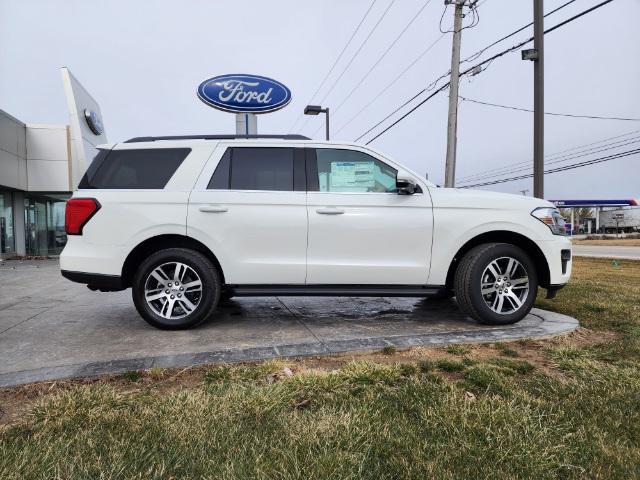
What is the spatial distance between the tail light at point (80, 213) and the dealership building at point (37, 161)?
15892mm

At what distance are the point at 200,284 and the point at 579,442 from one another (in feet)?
10.8

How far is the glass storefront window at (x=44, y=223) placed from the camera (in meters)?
20.5

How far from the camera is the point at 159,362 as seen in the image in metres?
3.37

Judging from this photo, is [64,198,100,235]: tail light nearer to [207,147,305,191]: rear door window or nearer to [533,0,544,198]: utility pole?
[207,147,305,191]: rear door window

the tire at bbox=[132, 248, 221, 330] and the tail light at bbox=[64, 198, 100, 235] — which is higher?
the tail light at bbox=[64, 198, 100, 235]

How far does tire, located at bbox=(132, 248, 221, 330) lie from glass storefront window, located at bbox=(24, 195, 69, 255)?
1958cm

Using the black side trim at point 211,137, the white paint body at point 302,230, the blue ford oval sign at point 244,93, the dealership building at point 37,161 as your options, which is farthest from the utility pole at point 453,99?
the dealership building at point 37,161

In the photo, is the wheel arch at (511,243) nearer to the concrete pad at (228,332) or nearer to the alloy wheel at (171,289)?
the concrete pad at (228,332)

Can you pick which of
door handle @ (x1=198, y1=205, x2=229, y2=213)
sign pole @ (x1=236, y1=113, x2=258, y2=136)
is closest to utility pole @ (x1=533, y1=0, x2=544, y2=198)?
sign pole @ (x1=236, y1=113, x2=258, y2=136)

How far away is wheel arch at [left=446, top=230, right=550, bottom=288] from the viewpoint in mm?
4598

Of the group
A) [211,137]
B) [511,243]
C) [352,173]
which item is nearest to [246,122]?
[211,137]

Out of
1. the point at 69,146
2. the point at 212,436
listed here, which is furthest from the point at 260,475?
the point at 69,146

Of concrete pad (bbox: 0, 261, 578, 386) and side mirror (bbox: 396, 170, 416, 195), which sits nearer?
concrete pad (bbox: 0, 261, 578, 386)

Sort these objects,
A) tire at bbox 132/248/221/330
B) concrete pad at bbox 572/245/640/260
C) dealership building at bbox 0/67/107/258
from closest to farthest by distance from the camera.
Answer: tire at bbox 132/248/221/330
dealership building at bbox 0/67/107/258
concrete pad at bbox 572/245/640/260
